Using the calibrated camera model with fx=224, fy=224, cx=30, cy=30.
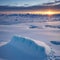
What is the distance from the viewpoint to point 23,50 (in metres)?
2.88

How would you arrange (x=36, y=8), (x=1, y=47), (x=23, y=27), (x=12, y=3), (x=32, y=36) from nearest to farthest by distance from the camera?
(x=1, y=47) < (x=32, y=36) < (x=23, y=27) < (x=36, y=8) < (x=12, y=3)

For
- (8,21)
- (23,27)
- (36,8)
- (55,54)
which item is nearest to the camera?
(55,54)

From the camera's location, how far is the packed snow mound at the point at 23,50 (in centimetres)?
268

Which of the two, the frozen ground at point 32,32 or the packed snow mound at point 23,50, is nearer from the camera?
the packed snow mound at point 23,50

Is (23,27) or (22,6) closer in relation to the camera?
(23,27)

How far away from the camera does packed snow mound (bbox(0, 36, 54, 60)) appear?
8.78 feet

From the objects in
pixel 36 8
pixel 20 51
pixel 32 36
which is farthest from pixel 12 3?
pixel 20 51

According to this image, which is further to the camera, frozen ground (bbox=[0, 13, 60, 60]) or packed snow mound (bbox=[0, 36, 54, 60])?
frozen ground (bbox=[0, 13, 60, 60])

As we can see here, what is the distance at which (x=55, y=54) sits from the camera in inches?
108

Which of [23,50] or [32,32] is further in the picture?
[32,32]

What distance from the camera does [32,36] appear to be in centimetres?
350

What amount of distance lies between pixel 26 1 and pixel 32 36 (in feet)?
12.0

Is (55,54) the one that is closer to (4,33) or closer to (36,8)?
(4,33)

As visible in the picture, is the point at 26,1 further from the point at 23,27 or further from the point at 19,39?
the point at 19,39
